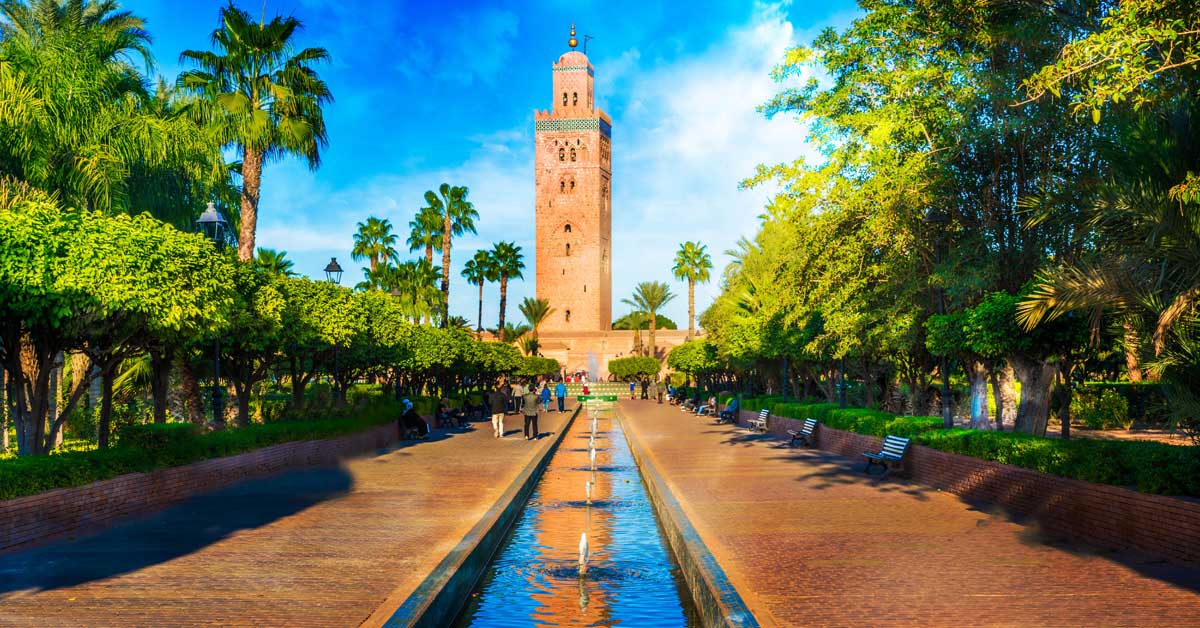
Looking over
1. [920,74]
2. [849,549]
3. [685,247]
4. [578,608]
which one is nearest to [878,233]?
[920,74]

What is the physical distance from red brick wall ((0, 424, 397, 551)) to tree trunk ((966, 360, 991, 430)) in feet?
42.3

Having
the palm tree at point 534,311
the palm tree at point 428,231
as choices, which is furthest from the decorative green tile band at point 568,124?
the palm tree at point 428,231

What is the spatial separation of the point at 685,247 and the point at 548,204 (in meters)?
20.4

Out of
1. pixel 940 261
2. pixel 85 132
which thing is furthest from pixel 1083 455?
pixel 85 132

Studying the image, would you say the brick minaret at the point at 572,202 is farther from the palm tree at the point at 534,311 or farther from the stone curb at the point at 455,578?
the stone curb at the point at 455,578

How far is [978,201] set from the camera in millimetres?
16984

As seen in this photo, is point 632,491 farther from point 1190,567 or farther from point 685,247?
point 685,247

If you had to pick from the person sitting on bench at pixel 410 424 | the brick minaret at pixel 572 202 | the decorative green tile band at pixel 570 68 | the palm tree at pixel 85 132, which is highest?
the decorative green tile band at pixel 570 68

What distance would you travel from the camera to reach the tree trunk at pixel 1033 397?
16.0 m

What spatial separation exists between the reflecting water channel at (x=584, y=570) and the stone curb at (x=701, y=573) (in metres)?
0.18

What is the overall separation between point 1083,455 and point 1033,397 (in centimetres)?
641

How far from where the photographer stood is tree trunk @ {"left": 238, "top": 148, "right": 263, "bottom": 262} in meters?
20.9

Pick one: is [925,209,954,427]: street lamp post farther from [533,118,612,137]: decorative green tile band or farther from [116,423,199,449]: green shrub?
[533,118,612,137]: decorative green tile band

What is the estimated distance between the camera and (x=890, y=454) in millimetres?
16203
